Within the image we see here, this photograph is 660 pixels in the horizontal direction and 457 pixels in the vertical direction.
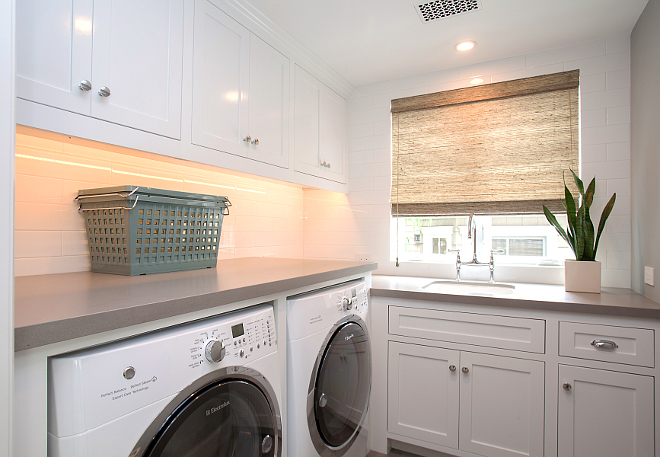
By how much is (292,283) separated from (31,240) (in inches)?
37.7

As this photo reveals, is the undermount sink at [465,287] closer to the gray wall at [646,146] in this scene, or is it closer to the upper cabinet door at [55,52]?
the gray wall at [646,146]

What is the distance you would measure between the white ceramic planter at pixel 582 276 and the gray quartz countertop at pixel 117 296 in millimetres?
1317

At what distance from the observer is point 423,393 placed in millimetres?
1977

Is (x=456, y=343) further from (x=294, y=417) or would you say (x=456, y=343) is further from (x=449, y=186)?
(x=449, y=186)

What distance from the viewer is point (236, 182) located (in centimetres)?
231

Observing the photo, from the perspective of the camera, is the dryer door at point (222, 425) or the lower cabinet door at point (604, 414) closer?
the dryer door at point (222, 425)

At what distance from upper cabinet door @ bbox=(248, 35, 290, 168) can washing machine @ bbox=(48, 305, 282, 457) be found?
986 millimetres

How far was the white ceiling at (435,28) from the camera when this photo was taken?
1.86 m

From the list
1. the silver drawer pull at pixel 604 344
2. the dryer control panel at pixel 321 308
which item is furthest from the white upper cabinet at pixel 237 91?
the silver drawer pull at pixel 604 344

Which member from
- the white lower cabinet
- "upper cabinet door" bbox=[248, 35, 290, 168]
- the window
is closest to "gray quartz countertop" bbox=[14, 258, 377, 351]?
"upper cabinet door" bbox=[248, 35, 290, 168]

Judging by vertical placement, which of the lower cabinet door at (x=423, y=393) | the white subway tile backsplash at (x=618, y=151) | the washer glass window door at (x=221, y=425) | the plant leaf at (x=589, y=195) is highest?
the white subway tile backsplash at (x=618, y=151)

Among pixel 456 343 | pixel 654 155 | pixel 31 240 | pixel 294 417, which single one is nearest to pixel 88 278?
pixel 31 240

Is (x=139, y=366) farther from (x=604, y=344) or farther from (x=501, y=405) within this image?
(x=604, y=344)

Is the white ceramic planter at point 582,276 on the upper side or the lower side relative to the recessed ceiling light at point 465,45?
lower
